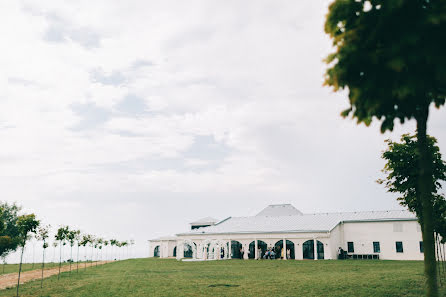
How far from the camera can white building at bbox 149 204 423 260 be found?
131ft

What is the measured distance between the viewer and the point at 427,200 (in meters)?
5.50

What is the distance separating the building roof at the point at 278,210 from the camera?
61750mm

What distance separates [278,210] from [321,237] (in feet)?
75.0

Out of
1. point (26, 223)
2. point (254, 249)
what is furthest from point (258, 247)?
point (26, 223)

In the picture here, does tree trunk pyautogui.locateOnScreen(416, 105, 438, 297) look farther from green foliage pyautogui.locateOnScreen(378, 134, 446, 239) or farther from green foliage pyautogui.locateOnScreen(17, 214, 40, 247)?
green foliage pyautogui.locateOnScreen(17, 214, 40, 247)

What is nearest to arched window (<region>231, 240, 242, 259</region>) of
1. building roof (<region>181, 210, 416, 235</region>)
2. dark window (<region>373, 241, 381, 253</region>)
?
building roof (<region>181, 210, 416, 235</region>)

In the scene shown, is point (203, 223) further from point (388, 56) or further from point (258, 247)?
point (388, 56)

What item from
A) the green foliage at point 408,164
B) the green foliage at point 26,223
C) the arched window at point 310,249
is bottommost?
the arched window at point 310,249

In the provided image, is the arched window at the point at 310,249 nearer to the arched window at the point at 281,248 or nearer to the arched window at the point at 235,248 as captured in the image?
the arched window at the point at 281,248

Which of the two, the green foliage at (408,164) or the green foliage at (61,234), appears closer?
the green foliage at (408,164)

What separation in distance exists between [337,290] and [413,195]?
15.9 ft

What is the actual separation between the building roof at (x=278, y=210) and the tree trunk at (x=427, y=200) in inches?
2246

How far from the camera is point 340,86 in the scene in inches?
207

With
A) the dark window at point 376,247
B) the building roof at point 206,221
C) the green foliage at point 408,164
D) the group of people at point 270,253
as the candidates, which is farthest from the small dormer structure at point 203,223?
the green foliage at point 408,164
